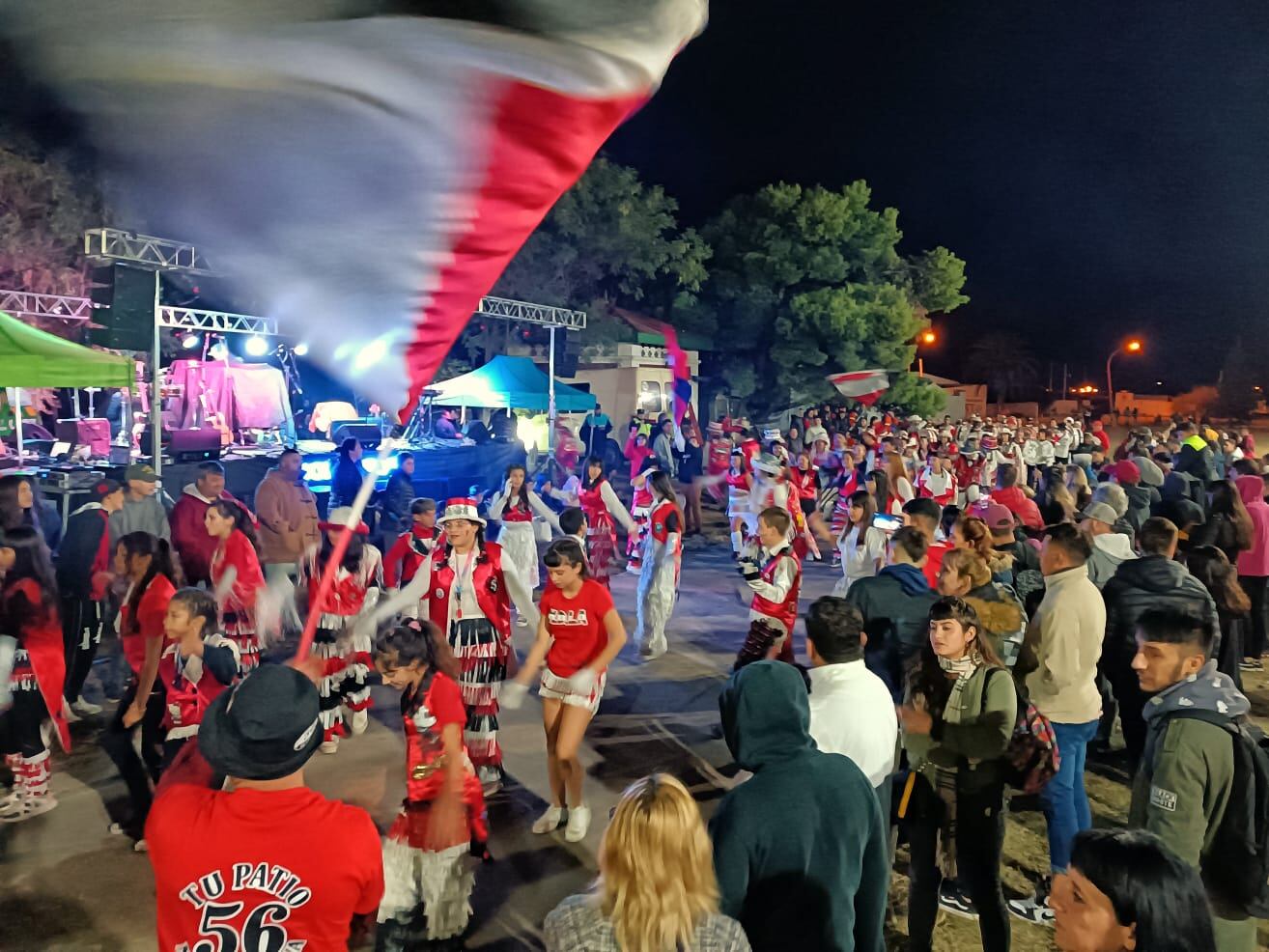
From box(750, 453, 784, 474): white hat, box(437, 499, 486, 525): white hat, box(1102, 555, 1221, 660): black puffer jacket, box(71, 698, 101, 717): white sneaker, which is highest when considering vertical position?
box(750, 453, 784, 474): white hat

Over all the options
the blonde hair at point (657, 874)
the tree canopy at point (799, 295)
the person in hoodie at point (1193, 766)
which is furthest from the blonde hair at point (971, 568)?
the tree canopy at point (799, 295)

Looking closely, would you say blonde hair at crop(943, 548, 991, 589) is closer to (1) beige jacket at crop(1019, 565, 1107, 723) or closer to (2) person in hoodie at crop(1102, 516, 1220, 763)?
(1) beige jacket at crop(1019, 565, 1107, 723)

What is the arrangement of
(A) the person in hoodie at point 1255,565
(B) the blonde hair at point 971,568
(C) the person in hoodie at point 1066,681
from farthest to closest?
(A) the person in hoodie at point 1255,565 < (B) the blonde hair at point 971,568 < (C) the person in hoodie at point 1066,681

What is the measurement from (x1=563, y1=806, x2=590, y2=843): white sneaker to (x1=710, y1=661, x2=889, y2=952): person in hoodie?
8.75 feet

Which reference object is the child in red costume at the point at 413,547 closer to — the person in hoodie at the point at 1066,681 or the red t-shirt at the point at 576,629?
the red t-shirt at the point at 576,629

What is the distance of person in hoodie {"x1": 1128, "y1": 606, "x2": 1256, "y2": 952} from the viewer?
2688 mm

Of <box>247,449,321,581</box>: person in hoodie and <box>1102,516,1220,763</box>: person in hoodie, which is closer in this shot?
<box>1102,516,1220,763</box>: person in hoodie

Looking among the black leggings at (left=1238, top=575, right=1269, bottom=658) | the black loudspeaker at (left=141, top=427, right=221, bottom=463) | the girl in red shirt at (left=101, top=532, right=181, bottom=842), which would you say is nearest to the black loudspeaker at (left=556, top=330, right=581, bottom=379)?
the black loudspeaker at (left=141, top=427, right=221, bottom=463)

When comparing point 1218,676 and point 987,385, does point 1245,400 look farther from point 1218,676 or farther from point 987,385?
point 1218,676

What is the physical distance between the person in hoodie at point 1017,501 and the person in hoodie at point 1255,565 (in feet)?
6.32

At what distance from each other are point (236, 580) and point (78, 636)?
1747 millimetres

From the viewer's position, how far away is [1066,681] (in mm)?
4422

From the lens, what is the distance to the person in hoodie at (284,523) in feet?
25.7

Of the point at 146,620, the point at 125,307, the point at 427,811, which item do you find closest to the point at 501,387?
the point at 125,307
